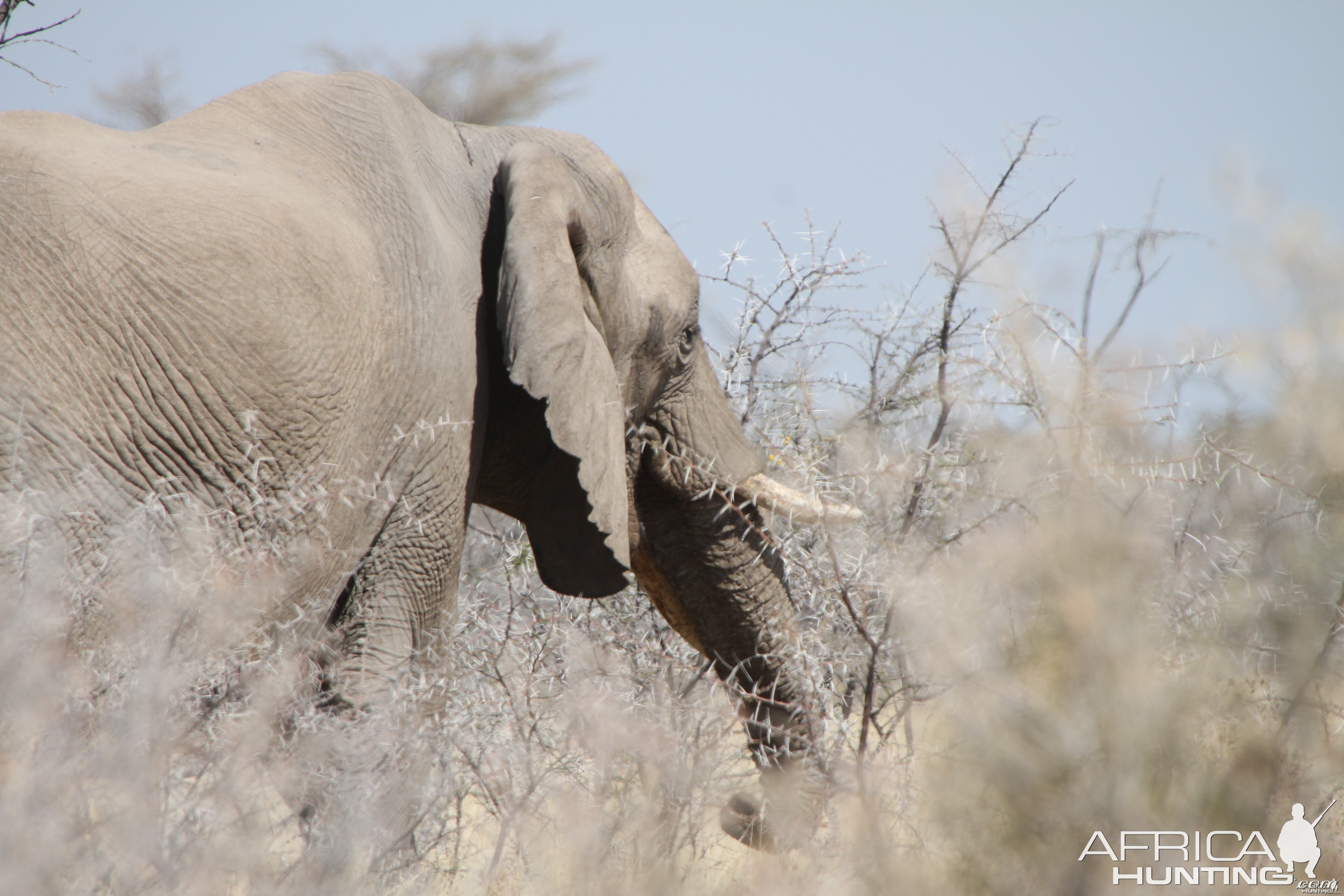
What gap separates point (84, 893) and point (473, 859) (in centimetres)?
240

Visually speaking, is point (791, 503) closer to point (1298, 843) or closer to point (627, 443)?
point (627, 443)

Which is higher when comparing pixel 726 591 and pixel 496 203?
pixel 496 203

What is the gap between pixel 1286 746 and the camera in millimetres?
1977

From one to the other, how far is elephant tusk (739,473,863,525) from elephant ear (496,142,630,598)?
0.60 metres

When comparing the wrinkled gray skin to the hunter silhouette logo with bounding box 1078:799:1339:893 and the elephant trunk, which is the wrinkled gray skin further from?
the hunter silhouette logo with bounding box 1078:799:1339:893

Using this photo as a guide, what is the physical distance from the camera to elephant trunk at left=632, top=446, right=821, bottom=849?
13.5 feet

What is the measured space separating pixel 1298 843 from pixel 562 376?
83.2 inches

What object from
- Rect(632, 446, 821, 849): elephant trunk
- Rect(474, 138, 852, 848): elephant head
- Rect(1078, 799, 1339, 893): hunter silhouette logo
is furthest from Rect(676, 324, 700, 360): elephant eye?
Rect(1078, 799, 1339, 893): hunter silhouette logo

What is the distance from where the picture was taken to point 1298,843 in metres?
1.89

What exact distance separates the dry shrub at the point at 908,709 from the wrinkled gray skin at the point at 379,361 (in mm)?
178

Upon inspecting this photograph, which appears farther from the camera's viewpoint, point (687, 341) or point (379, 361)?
point (687, 341)

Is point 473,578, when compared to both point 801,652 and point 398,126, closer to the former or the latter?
point 801,652

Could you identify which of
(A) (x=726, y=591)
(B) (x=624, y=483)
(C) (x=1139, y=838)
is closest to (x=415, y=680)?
(B) (x=624, y=483)

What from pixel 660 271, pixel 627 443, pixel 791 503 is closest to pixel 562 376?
pixel 627 443
